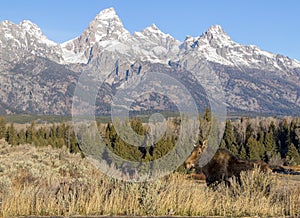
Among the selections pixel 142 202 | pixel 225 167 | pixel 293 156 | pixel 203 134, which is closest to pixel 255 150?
pixel 293 156

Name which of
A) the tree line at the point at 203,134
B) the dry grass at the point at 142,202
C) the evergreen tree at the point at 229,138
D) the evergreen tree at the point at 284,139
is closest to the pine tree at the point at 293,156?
the tree line at the point at 203,134

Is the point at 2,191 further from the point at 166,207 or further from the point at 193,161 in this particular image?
the point at 193,161

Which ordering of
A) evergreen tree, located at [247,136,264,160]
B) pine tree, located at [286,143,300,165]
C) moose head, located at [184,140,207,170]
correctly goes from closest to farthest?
moose head, located at [184,140,207,170] < pine tree, located at [286,143,300,165] < evergreen tree, located at [247,136,264,160]

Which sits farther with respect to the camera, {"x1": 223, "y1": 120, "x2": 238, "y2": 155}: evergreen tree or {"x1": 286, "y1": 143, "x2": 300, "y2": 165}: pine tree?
{"x1": 223, "y1": 120, "x2": 238, "y2": 155}: evergreen tree

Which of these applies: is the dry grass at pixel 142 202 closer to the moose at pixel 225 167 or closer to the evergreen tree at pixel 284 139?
the moose at pixel 225 167

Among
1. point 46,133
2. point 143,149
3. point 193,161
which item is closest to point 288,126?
point 143,149

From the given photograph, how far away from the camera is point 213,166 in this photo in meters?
14.3

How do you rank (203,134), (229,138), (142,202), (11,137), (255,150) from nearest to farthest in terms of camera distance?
(142,202) < (203,134) < (255,150) < (229,138) < (11,137)

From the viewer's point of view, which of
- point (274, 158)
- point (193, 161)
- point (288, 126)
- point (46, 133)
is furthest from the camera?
point (46, 133)

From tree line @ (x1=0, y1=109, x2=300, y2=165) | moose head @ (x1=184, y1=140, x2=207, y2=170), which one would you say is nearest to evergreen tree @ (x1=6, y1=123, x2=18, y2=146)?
tree line @ (x1=0, y1=109, x2=300, y2=165)

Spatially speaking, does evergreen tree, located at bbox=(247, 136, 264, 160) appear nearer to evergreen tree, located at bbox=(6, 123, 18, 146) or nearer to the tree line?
the tree line

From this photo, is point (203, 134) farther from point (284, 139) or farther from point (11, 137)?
point (11, 137)

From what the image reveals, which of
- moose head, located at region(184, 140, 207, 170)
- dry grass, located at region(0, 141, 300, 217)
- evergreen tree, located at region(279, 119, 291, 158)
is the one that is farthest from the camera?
evergreen tree, located at region(279, 119, 291, 158)

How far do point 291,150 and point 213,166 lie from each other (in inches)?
1991
